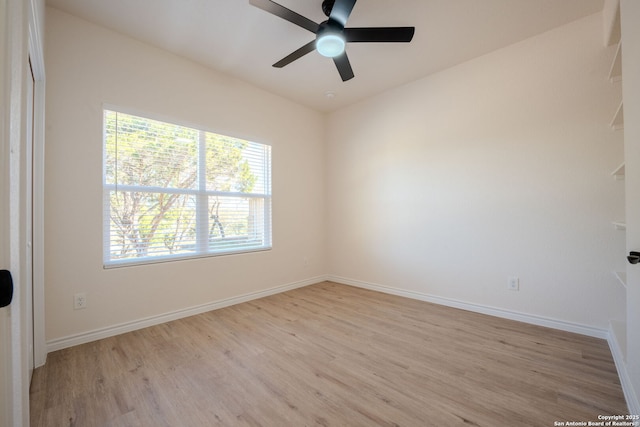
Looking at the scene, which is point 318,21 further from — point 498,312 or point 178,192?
point 498,312

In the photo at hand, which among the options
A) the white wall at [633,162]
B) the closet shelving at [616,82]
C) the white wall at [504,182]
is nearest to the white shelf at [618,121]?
the closet shelving at [616,82]

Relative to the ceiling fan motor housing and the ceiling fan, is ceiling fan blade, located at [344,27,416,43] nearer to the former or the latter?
the ceiling fan

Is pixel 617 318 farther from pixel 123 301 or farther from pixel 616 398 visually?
pixel 123 301

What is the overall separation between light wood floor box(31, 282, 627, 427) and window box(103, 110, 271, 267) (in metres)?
0.84

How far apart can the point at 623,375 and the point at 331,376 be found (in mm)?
1784

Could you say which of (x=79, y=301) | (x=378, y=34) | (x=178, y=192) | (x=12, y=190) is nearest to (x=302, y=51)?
(x=378, y=34)

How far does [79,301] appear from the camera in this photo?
221cm

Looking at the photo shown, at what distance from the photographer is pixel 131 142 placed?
2.50 m

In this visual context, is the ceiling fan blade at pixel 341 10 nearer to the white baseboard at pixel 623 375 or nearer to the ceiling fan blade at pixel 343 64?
the ceiling fan blade at pixel 343 64

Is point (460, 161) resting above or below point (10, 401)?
above

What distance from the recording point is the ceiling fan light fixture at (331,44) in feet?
6.56

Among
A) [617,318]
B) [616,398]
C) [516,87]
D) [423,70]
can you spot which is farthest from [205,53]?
[617,318]

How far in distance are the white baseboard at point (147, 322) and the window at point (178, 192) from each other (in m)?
0.56

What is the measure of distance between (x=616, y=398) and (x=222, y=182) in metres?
3.57
